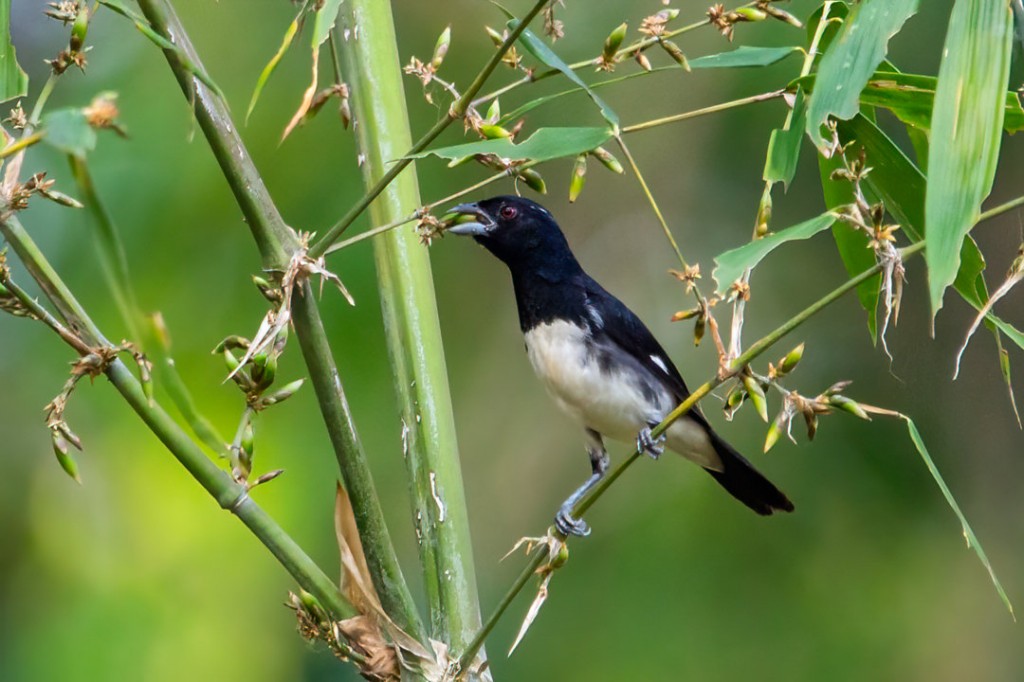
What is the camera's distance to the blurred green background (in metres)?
4.08

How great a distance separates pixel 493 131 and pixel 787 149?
1.32 ft

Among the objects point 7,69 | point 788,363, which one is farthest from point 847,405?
point 7,69

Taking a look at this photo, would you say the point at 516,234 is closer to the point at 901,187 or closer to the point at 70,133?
the point at 901,187

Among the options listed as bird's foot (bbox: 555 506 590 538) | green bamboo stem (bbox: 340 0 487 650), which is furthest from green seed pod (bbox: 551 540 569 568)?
bird's foot (bbox: 555 506 590 538)

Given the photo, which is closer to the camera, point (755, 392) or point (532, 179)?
point (755, 392)

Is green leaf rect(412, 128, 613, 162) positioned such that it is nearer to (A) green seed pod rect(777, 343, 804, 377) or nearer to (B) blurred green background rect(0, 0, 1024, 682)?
(A) green seed pod rect(777, 343, 804, 377)

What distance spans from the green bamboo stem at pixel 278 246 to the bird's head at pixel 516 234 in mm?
1748

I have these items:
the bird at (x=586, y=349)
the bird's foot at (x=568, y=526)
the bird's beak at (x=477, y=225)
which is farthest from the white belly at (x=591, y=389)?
the bird's foot at (x=568, y=526)

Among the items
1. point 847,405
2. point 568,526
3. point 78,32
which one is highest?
point 78,32

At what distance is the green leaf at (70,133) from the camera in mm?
1025

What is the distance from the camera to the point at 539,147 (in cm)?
162

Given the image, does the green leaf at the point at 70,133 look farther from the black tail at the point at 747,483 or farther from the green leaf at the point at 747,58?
the black tail at the point at 747,483

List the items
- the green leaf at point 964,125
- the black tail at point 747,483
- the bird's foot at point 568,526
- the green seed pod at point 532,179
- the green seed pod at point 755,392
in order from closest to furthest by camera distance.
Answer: the green leaf at point 964,125
the green seed pod at point 755,392
the green seed pod at point 532,179
the bird's foot at point 568,526
the black tail at point 747,483

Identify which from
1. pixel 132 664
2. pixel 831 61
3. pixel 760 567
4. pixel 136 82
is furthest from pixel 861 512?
pixel 831 61
